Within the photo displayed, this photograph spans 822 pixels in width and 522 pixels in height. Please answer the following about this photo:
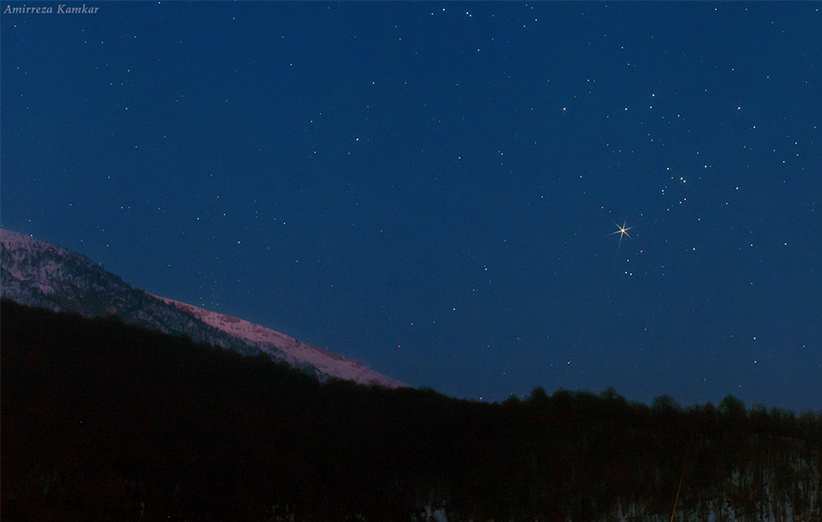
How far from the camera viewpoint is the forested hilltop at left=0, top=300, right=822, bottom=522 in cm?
1233

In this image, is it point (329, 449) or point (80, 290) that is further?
point (80, 290)

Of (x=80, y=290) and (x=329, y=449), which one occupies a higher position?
(x=80, y=290)

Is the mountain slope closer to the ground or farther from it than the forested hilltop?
farther from it

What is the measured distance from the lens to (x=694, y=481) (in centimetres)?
1658

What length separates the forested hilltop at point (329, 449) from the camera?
12.3m

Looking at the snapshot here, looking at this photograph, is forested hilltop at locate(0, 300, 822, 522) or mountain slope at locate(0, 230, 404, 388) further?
mountain slope at locate(0, 230, 404, 388)

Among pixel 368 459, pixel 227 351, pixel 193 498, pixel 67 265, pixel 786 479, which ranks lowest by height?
pixel 193 498

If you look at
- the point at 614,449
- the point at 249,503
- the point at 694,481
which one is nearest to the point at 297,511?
the point at 249,503

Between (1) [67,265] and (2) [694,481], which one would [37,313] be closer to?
(2) [694,481]

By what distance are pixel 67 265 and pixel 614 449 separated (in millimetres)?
178082

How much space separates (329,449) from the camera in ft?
52.3

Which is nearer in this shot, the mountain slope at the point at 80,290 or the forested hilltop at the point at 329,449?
the forested hilltop at the point at 329,449

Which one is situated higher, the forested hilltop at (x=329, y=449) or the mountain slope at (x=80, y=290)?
the mountain slope at (x=80, y=290)

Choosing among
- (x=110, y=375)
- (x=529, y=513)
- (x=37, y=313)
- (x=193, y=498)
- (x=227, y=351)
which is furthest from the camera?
(x=227, y=351)
